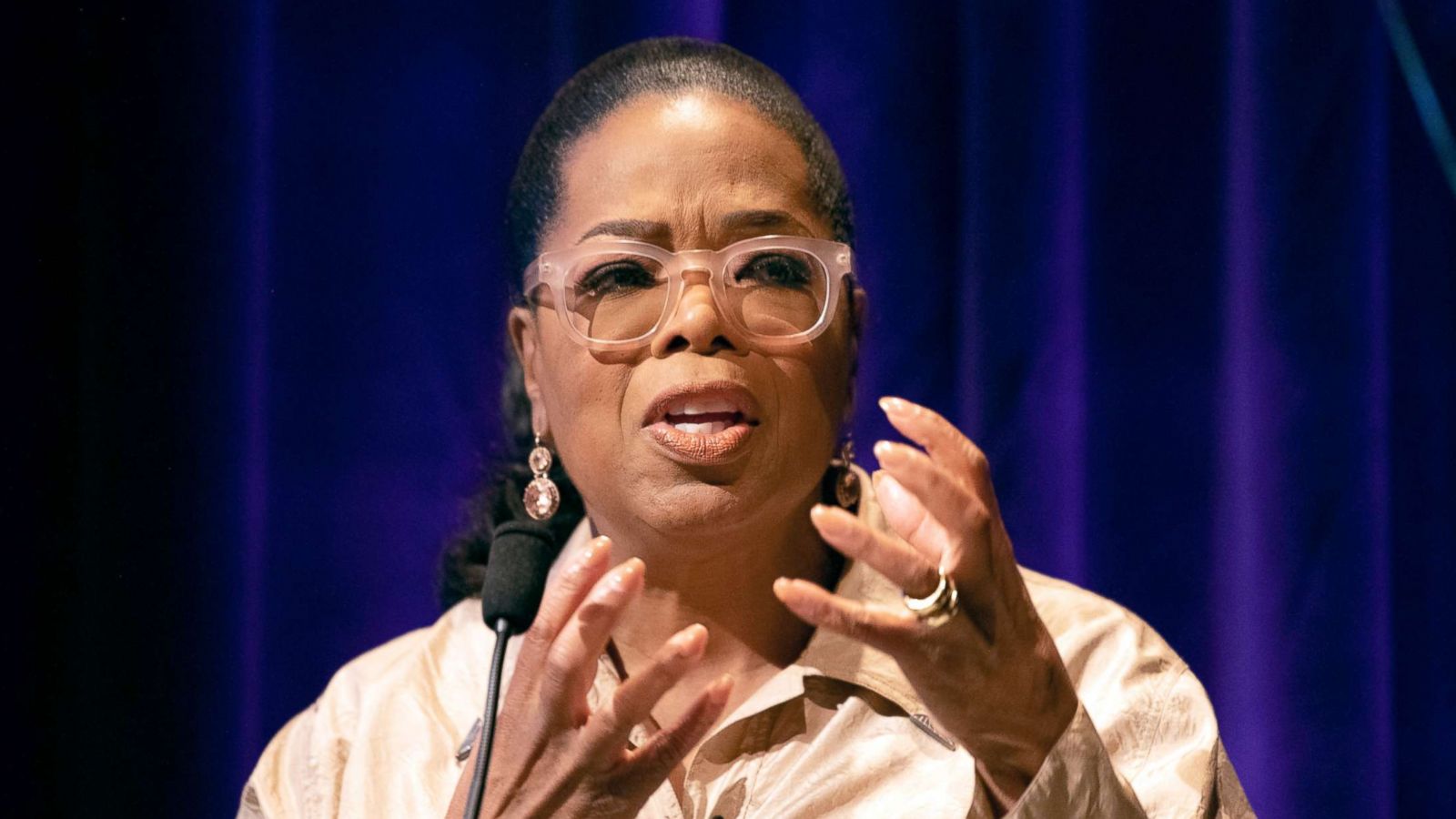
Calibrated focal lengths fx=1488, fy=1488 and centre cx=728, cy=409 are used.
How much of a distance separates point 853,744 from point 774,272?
1.67 feet

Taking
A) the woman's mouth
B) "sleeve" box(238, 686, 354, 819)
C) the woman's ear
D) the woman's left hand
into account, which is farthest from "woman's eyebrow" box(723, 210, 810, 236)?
"sleeve" box(238, 686, 354, 819)

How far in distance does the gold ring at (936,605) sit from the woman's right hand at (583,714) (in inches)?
6.4

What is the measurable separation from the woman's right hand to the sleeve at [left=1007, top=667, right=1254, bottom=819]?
345 mm

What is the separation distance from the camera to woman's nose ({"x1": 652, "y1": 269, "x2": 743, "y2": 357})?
4.93 ft

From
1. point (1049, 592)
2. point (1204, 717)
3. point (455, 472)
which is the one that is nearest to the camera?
point (1204, 717)

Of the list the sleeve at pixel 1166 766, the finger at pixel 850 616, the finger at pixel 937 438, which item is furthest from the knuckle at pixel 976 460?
the sleeve at pixel 1166 766

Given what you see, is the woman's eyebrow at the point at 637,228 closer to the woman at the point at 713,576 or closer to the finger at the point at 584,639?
the woman at the point at 713,576

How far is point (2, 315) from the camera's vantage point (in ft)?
6.19

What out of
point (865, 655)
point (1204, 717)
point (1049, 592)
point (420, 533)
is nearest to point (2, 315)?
point (420, 533)

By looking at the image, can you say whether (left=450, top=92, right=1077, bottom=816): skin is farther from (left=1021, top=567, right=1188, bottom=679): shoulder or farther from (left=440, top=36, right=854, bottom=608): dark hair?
(left=1021, top=567, right=1188, bottom=679): shoulder

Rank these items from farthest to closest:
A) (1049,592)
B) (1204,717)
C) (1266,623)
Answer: (1266,623) → (1049,592) → (1204,717)

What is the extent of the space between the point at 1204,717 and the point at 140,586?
4.58 ft

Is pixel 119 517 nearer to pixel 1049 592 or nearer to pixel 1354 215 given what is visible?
pixel 1049 592

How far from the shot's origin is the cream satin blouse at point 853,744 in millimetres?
1529
